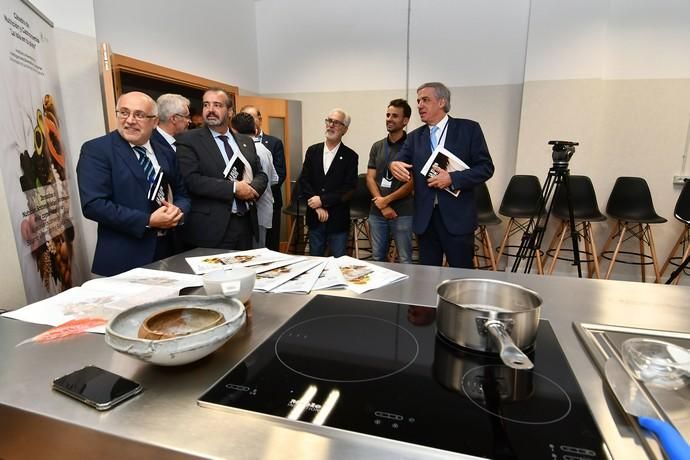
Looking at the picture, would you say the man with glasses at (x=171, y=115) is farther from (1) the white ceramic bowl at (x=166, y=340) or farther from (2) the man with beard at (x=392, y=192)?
(1) the white ceramic bowl at (x=166, y=340)

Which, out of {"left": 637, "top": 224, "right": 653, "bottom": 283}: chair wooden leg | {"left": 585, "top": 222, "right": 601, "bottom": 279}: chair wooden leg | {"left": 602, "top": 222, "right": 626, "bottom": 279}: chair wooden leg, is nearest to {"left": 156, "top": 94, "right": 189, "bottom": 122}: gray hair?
{"left": 585, "top": 222, "right": 601, "bottom": 279}: chair wooden leg

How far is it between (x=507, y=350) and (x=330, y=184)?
252 cm

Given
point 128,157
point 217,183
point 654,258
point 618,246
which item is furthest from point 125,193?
point 654,258

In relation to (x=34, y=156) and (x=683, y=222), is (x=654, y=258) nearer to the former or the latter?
(x=683, y=222)

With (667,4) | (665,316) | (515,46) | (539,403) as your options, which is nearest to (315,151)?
(515,46)

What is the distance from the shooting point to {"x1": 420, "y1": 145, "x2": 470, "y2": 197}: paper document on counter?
7.04 ft

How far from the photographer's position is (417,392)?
57cm

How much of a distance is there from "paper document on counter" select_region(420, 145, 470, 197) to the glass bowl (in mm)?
1548

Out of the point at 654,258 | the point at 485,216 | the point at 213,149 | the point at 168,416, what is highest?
the point at 213,149

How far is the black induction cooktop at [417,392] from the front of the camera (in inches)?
19.0

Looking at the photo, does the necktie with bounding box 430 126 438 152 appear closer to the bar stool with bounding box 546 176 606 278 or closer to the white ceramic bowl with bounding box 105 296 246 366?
the bar stool with bounding box 546 176 606 278

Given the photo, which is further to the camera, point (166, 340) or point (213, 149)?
point (213, 149)

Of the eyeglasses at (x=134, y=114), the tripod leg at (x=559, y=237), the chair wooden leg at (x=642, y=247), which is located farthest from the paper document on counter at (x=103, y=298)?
the chair wooden leg at (x=642, y=247)

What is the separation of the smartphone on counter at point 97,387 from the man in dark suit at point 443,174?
70.9 inches
